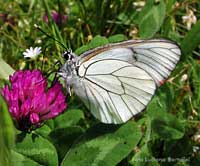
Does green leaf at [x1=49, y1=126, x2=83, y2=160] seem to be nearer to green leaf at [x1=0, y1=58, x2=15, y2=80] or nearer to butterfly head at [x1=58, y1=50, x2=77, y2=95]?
butterfly head at [x1=58, y1=50, x2=77, y2=95]

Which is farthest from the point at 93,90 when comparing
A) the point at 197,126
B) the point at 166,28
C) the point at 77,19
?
the point at 77,19

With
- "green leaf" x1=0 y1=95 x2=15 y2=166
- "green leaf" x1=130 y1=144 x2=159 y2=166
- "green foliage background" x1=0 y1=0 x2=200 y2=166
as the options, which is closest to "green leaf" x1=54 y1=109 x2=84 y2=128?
"green foliage background" x1=0 y1=0 x2=200 y2=166

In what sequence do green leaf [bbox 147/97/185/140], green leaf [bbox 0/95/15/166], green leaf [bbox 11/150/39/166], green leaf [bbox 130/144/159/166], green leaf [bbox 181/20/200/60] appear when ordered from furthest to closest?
green leaf [bbox 181/20/200/60] → green leaf [bbox 147/97/185/140] → green leaf [bbox 130/144/159/166] → green leaf [bbox 11/150/39/166] → green leaf [bbox 0/95/15/166]

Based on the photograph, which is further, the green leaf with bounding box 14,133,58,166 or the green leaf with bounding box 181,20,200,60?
the green leaf with bounding box 181,20,200,60

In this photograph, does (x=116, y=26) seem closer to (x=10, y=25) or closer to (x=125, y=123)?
(x=10, y=25)

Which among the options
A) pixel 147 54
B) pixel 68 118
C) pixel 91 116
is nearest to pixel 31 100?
pixel 68 118

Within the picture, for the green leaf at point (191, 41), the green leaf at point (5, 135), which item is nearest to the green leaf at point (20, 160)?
the green leaf at point (5, 135)

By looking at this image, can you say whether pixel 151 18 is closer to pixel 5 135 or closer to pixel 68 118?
pixel 68 118
